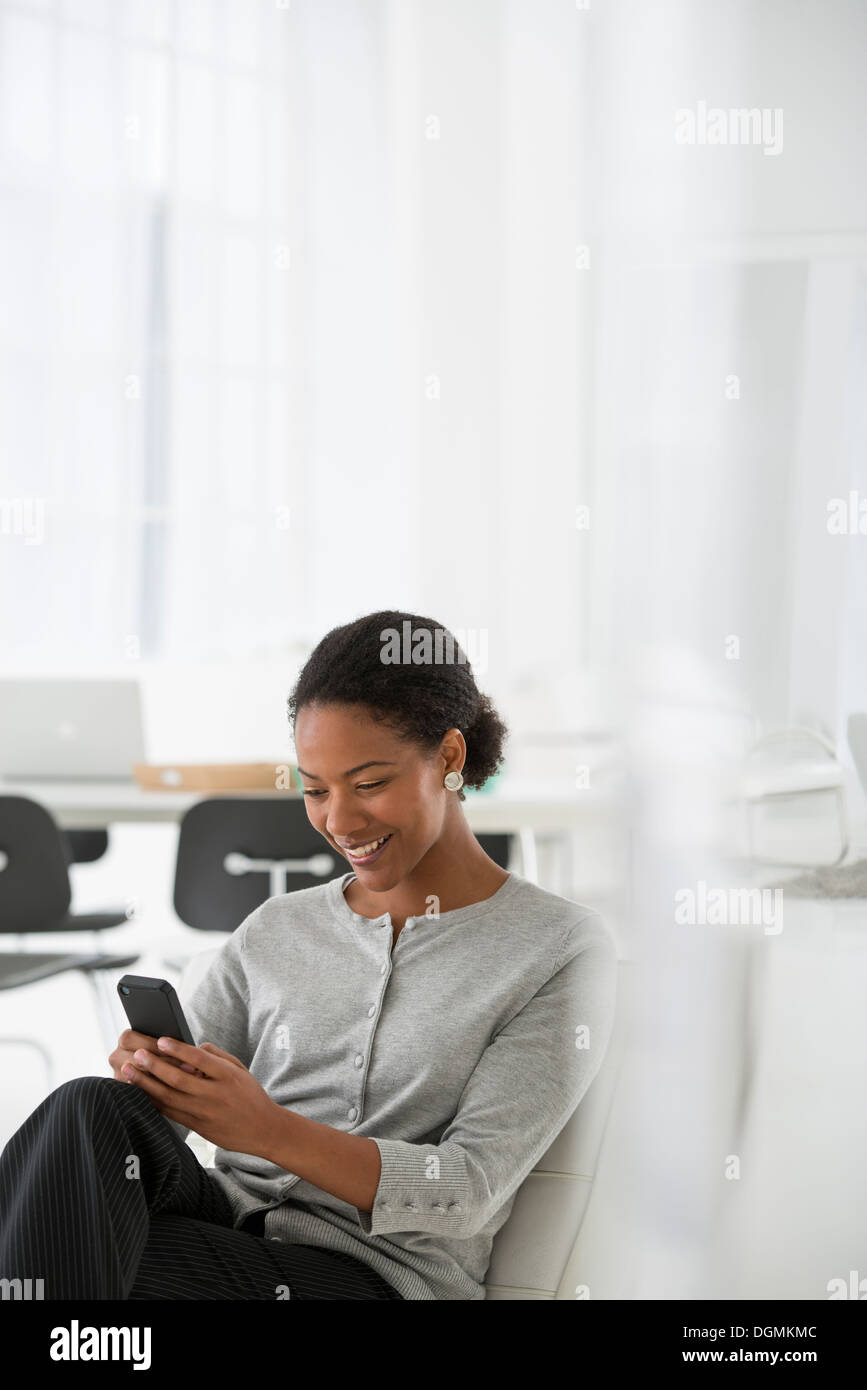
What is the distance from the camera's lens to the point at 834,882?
3.38ft

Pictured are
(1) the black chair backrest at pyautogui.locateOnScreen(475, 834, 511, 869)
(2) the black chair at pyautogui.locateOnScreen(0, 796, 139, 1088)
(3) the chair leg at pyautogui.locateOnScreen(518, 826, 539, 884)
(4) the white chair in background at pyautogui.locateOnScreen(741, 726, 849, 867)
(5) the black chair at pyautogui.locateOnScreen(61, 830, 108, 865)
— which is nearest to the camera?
(4) the white chair in background at pyautogui.locateOnScreen(741, 726, 849, 867)

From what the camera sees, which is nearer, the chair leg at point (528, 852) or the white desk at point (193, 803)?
the white desk at point (193, 803)

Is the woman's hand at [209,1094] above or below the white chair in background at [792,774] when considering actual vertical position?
below

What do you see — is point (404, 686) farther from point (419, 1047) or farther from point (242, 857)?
point (242, 857)

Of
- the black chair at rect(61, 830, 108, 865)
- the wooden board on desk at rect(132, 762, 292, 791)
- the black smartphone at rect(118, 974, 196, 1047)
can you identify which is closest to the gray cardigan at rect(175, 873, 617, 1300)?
the black smartphone at rect(118, 974, 196, 1047)

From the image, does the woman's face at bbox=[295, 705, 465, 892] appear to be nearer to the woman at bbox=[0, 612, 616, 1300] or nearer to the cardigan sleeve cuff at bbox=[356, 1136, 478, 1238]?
the woman at bbox=[0, 612, 616, 1300]

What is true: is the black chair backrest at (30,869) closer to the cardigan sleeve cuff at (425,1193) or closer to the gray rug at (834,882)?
the cardigan sleeve cuff at (425,1193)

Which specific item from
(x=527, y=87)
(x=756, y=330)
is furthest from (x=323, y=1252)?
(x=527, y=87)

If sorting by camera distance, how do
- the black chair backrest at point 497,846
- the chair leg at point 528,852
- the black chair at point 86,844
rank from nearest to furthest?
the black chair backrest at point 497,846, the chair leg at point 528,852, the black chair at point 86,844

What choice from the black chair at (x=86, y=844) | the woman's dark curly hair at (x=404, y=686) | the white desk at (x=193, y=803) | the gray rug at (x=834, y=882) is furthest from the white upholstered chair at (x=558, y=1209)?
the black chair at (x=86, y=844)

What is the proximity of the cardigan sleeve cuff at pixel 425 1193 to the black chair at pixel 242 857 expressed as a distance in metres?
1.11

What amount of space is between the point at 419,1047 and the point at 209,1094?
0.19 m

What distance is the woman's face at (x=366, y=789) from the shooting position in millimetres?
1083

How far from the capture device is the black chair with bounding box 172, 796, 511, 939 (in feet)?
6.88
